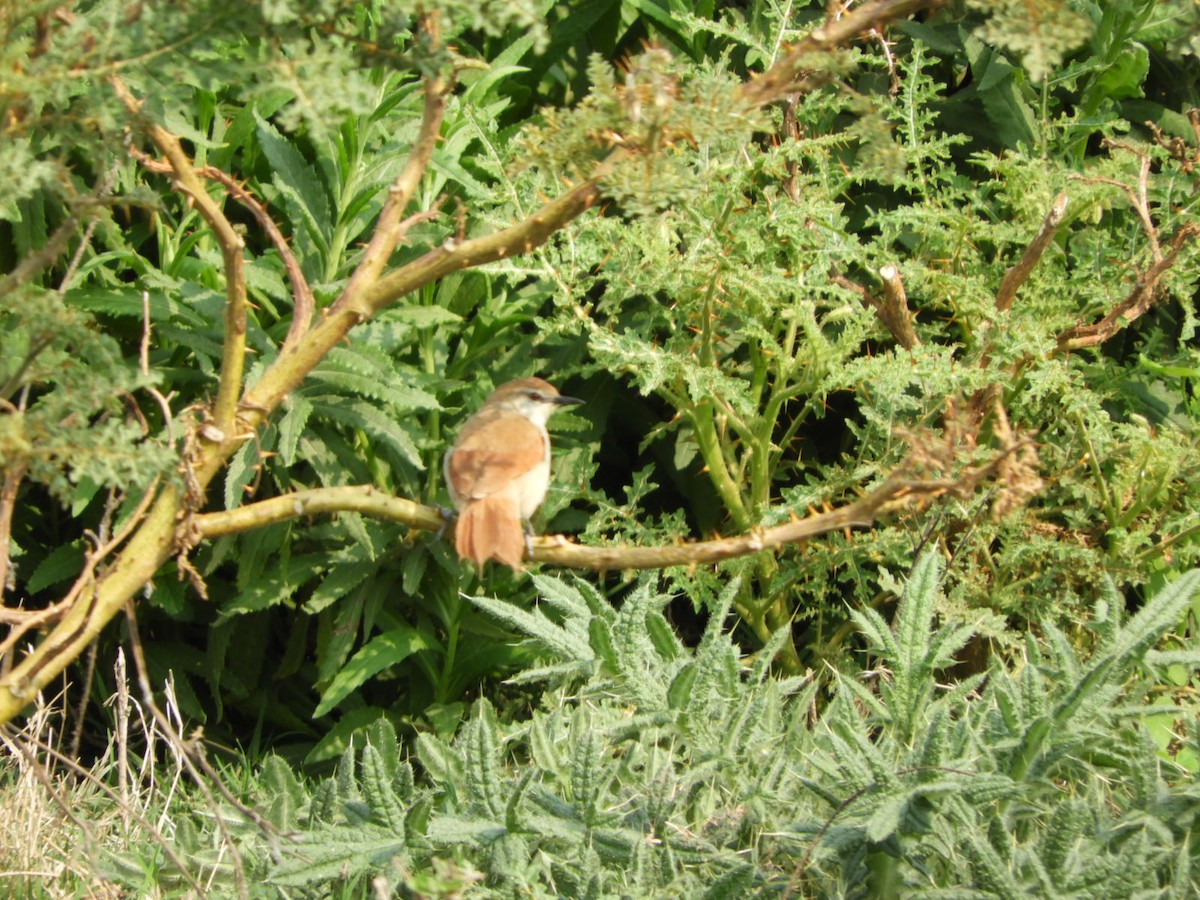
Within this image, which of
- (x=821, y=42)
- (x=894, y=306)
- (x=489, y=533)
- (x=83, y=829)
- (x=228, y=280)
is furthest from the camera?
(x=894, y=306)

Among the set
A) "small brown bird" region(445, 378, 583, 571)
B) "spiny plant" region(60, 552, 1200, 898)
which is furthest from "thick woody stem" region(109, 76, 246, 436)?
"spiny plant" region(60, 552, 1200, 898)

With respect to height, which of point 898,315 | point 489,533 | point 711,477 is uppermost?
point 898,315

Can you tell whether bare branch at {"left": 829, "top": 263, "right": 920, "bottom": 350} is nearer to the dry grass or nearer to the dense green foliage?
the dense green foliage

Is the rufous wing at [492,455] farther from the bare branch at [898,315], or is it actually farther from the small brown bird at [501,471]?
the bare branch at [898,315]

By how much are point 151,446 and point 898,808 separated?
1751 mm

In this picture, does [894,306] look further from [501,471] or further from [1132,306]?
[501,471]

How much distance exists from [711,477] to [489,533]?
146 centimetres

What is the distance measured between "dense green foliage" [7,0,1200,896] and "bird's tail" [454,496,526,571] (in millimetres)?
471

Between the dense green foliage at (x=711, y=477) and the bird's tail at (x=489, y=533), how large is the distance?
47 centimetres

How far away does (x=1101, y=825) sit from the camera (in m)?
3.28

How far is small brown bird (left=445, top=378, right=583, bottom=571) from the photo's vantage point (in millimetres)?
3238

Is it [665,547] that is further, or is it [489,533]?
[489,533]

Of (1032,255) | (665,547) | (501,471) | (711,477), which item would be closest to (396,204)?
(665,547)

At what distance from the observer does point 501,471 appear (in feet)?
11.5
